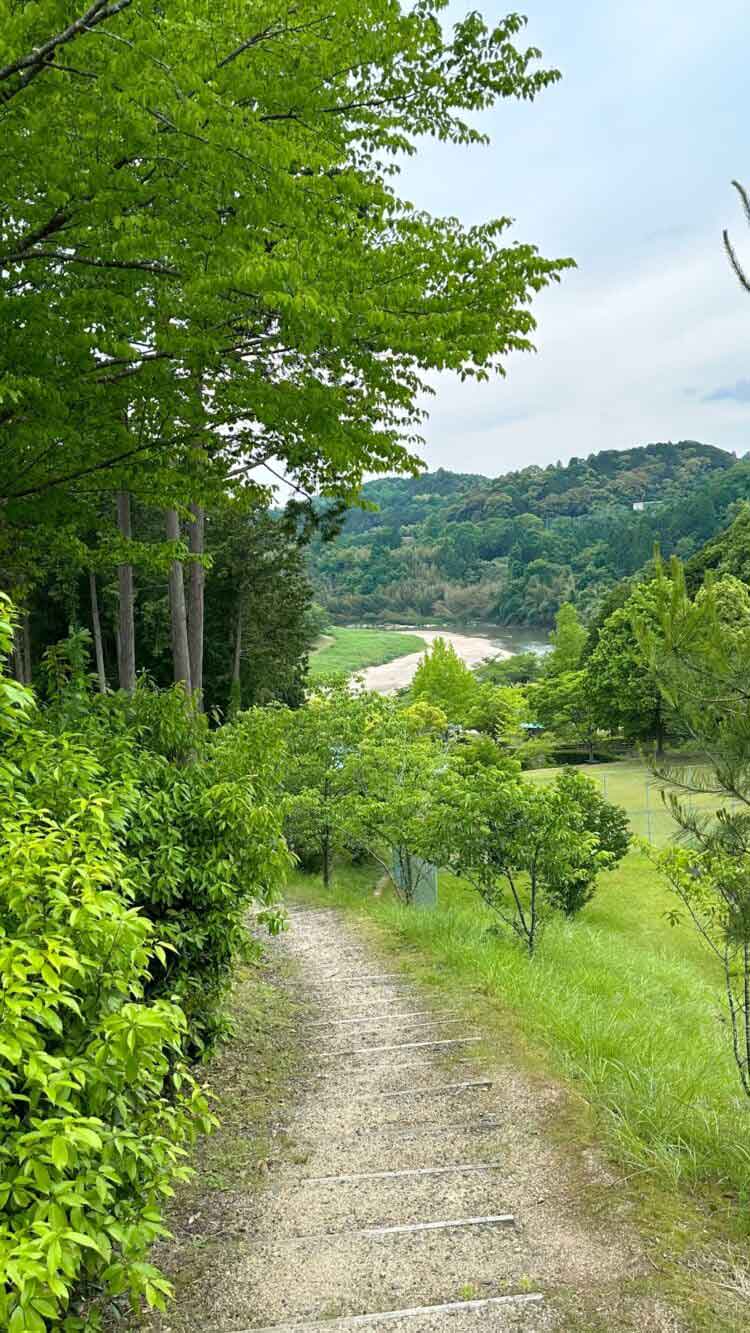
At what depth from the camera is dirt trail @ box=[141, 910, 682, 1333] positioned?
3.19 meters

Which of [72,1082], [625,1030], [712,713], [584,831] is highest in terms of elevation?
[712,713]

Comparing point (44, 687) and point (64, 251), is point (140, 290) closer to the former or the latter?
A: point (64, 251)

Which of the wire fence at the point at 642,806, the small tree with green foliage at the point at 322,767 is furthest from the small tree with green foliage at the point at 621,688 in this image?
the small tree with green foliage at the point at 322,767

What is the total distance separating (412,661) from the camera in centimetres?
8538

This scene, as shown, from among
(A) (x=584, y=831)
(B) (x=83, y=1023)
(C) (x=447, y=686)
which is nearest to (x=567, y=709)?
(C) (x=447, y=686)

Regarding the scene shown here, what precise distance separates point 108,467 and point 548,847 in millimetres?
6014

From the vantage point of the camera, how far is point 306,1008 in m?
7.23

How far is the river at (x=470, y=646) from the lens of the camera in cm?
7325

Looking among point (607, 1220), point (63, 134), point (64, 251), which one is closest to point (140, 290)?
point (64, 251)

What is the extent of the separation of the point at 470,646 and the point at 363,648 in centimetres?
1110

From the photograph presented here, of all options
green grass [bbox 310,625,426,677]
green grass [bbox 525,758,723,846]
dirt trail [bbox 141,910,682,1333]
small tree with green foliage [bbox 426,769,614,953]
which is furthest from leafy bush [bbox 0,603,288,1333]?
green grass [bbox 310,625,426,677]

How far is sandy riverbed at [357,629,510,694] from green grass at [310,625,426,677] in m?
1.07

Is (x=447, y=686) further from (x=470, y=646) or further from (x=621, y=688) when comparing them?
(x=470, y=646)

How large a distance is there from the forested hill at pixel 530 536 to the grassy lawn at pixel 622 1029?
66922 mm
